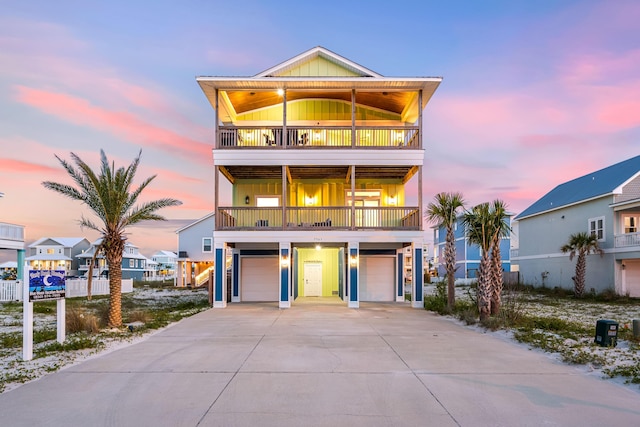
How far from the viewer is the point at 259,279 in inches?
907

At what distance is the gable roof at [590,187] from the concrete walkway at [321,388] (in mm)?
20925

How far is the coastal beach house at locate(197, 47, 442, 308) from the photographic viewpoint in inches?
766

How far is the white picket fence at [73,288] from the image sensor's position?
79.7 feet

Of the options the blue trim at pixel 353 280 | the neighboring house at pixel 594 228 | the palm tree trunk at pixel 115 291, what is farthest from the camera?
the neighboring house at pixel 594 228

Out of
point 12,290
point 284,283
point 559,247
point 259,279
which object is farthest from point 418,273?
point 12,290

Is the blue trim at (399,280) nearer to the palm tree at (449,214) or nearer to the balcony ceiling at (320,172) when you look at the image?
the balcony ceiling at (320,172)

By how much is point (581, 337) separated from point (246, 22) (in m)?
18.3

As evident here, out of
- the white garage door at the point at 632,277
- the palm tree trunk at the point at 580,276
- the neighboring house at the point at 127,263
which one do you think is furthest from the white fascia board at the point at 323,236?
the neighboring house at the point at 127,263

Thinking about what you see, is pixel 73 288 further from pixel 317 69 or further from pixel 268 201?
pixel 317 69

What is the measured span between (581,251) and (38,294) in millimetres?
27599

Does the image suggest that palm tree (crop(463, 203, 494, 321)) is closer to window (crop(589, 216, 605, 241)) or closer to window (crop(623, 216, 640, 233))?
window (crop(589, 216, 605, 241))

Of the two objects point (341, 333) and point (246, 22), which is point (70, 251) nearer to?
point (246, 22)

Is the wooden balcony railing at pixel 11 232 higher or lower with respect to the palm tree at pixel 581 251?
higher

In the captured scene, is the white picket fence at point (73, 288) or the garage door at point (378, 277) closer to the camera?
the garage door at point (378, 277)
